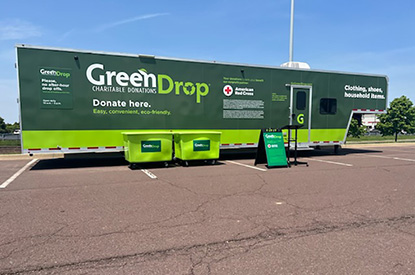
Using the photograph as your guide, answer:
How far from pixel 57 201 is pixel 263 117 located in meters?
7.83

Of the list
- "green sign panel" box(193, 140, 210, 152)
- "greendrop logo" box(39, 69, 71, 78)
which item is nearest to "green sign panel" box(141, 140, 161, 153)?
"green sign panel" box(193, 140, 210, 152)

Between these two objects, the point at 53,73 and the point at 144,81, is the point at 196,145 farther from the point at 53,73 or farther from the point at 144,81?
the point at 53,73

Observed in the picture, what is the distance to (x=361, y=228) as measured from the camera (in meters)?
3.98

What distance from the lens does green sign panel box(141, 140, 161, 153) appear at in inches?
352

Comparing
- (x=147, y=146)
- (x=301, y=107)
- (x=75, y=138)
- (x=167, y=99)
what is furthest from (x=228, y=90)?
(x=75, y=138)

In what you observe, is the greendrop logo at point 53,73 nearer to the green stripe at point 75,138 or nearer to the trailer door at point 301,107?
the green stripe at point 75,138

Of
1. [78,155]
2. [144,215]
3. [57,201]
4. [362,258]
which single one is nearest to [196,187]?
[144,215]

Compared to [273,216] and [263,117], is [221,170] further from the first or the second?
[273,216]

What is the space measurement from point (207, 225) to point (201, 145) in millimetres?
5554

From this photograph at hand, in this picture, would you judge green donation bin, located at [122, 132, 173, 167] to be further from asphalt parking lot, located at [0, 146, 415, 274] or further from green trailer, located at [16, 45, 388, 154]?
asphalt parking lot, located at [0, 146, 415, 274]

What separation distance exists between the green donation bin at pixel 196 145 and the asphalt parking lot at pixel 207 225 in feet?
6.30

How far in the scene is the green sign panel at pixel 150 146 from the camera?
8.95 meters

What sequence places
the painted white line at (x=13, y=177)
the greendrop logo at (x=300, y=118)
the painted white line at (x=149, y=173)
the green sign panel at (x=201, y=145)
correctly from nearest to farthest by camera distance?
1. the painted white line at (x=13, y=177)
2. the painted white line at (x=149, y=173)
3. the green sign panel at (x=201, y=145)
4. the greendrop logo at (x=300, y=118)

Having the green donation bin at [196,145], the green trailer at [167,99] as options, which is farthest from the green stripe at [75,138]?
the green donation bin at [196,145]
